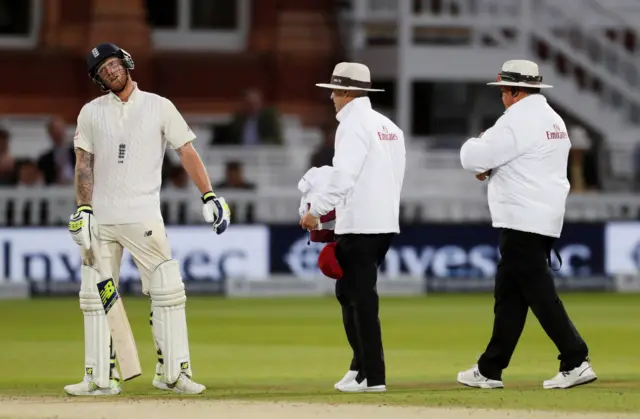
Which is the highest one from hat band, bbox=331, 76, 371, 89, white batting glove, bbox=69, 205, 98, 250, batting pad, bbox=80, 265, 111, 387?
hat band, bbox=331, 76, 371, 89

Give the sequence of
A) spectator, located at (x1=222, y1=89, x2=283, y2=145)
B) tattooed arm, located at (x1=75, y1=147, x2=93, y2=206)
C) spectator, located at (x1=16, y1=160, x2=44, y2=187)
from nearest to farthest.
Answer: tattooed arm, located at (x1=75, y1=147, x2=93, y2=206) → spectator, located at (x1=16, y1=160, x2=44, y2=187) → spectator, located at (x1=222, y1=89, x2=283, y2=145)

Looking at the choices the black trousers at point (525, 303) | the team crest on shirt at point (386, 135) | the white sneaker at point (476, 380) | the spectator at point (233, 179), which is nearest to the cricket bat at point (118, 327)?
the team crest on shirt at point (386, 135)

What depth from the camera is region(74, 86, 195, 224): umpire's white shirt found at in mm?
9867

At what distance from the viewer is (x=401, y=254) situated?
62.5 ft

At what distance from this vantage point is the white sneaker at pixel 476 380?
10055 millimetres

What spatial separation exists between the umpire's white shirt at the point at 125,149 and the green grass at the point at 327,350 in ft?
3.19

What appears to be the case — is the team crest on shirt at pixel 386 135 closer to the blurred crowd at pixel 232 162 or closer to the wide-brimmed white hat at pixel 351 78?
the wide-brimmed white hat at pixel 351 78

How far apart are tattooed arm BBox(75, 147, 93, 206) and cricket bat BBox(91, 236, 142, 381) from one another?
213 mm

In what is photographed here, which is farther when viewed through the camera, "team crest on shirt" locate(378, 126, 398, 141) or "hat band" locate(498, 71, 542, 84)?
"hat band" locate(498, 71, 542, 84)

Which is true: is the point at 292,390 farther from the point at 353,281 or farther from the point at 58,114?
the point at 58,114

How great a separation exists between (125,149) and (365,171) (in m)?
1.25

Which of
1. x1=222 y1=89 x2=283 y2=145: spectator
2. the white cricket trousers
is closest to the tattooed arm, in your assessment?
the white cricket trousers

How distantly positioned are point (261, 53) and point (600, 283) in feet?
24.4

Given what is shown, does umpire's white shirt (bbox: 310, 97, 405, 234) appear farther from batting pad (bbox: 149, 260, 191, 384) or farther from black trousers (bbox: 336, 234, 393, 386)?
batting pad (bbox: 149, 260, 191, 384)
